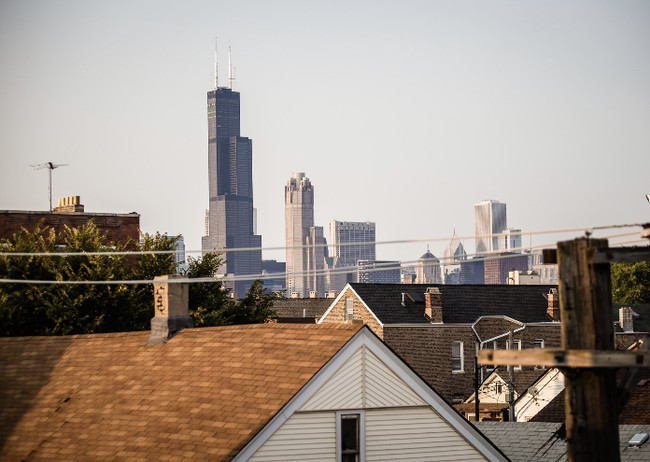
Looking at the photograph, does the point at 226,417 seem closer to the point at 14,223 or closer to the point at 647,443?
the point at 647,443

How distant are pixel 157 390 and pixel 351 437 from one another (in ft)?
15.9

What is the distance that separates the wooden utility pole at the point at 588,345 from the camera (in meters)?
12.1

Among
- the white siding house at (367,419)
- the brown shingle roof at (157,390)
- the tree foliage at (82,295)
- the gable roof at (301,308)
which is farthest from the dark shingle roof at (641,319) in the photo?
the white siding house at (367,419)

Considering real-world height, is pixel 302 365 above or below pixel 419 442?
above

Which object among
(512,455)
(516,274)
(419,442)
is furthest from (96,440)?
(516,274)

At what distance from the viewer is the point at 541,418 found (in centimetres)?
4266

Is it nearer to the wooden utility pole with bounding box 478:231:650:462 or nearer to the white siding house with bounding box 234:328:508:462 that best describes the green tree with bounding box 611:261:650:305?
the white siding house with bounding box 234:328:508:462

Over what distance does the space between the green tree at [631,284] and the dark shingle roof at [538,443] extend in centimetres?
9143

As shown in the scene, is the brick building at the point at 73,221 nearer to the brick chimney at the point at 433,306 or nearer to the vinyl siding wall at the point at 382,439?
the brick chimney at the point at 433,306

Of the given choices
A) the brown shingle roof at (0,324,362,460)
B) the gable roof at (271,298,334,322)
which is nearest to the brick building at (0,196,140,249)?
the brown shingle roof at (0,324,362,460)

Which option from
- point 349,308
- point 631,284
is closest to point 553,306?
point 349,308

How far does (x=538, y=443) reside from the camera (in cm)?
3091

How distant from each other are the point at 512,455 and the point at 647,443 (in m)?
3.74

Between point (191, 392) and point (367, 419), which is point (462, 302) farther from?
point (367, 419)
